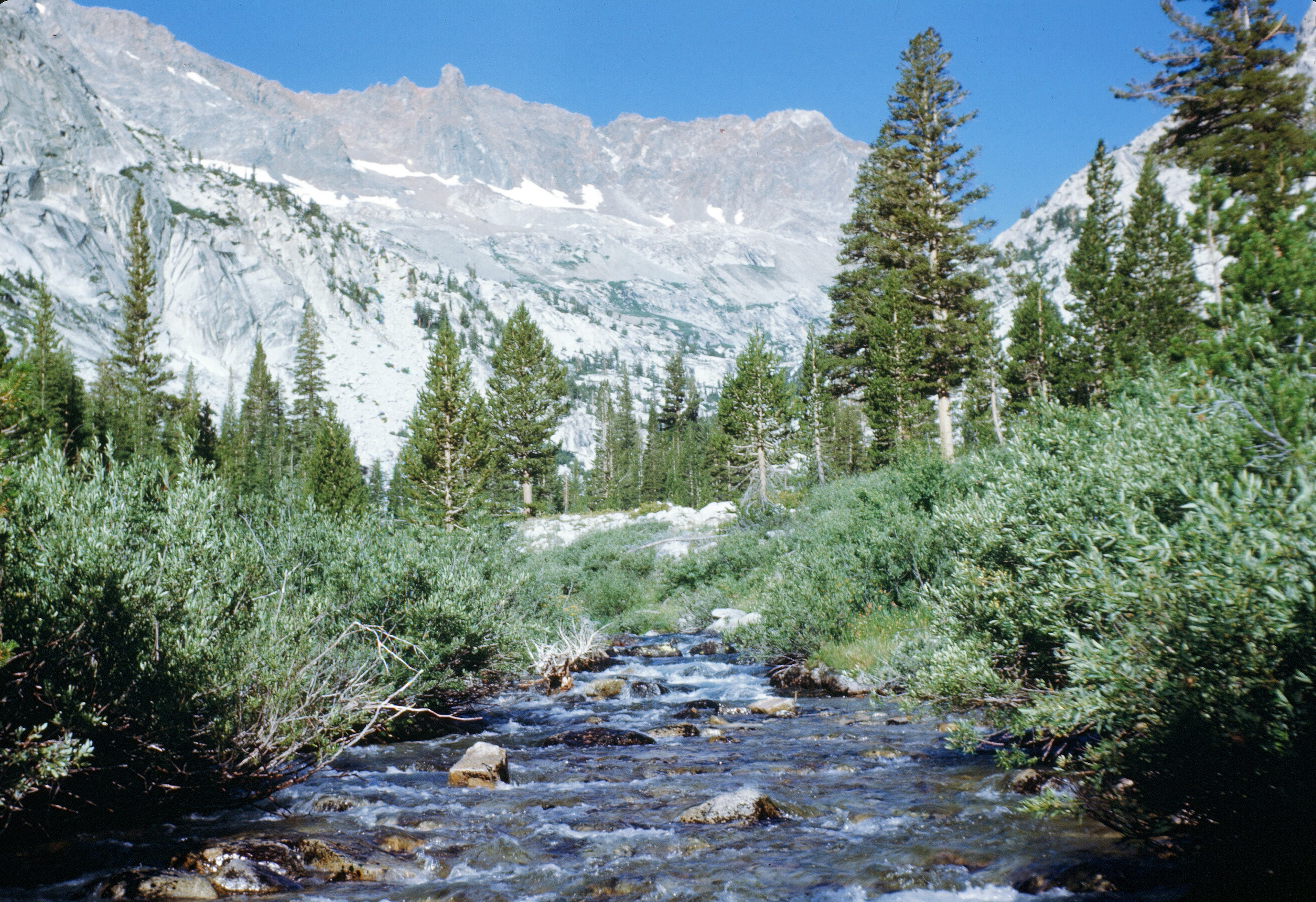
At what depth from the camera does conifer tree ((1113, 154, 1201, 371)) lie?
3781 cm

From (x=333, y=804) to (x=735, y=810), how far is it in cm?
401

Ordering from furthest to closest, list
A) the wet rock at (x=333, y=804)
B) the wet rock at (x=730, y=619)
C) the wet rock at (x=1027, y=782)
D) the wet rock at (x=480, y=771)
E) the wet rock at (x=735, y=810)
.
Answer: the wet rock at (x=730, y=619) < the wet rock at (x=480, y=771) < the wet rock at (x=333, y=804) < the wet rock at (x=735, y=810) < the wet rock at (x=1027, y=782)

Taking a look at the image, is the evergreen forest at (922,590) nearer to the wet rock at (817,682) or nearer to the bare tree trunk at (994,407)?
the wet rock at (817,682)

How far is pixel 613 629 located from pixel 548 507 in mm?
22093

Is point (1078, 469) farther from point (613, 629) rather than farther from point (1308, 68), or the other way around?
point (1308, 68)

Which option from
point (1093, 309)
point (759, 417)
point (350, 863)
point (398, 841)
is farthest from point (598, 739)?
point (1093, 309)

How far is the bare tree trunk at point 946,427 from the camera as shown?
2523 cm

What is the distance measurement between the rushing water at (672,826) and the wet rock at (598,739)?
0.67 ft

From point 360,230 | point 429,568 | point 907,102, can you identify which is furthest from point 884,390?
point 360,230

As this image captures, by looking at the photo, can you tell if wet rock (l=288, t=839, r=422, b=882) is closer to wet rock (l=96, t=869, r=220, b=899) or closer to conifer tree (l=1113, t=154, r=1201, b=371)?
wet rock (l=96, t=869, r=220, b=899)

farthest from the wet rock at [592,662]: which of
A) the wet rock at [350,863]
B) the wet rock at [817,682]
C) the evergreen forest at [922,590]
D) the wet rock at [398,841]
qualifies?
the wet rock at [350,863]

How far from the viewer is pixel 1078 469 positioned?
6711 millimetres

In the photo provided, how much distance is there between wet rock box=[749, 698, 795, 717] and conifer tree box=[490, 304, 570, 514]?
27447 mm

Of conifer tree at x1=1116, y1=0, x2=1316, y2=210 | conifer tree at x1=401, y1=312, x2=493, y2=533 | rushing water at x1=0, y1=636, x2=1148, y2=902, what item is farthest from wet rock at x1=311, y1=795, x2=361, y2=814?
conifer tree at x1=1116, y1=0, x2=1316, y2=210
